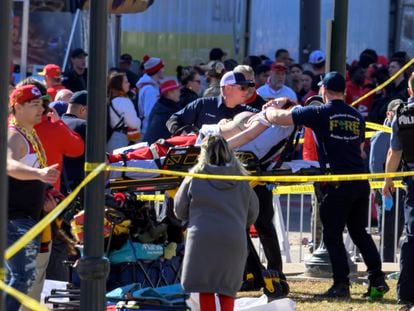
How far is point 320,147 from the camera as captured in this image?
967 cm

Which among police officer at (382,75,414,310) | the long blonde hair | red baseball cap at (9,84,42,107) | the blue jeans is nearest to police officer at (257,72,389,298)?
police officer at (382,75,414,310)

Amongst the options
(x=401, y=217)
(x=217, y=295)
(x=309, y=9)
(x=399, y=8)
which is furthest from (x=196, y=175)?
(x=399, y=8)

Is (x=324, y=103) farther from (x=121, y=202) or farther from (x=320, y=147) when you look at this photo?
(x=121, y=202)

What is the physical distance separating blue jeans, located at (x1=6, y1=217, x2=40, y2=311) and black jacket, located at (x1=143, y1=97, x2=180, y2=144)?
5827 millimetres

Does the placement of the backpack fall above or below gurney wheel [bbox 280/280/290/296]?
above

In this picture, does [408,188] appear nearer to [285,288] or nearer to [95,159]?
[285,288]

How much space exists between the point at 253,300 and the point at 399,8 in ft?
50.4

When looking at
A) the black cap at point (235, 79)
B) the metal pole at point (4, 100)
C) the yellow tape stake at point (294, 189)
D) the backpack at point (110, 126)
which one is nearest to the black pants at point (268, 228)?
the black cap at point (235, 79)

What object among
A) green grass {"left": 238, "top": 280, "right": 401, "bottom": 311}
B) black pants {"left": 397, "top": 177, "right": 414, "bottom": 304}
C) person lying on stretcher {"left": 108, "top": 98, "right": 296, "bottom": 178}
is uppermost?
person lying on stretcher {"left": 108, "top": 98, "right": 296, "bottom": 178}

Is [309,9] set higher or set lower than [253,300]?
higher

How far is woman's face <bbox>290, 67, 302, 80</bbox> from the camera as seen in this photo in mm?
18847

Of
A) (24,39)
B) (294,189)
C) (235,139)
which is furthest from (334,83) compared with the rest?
(24,39)

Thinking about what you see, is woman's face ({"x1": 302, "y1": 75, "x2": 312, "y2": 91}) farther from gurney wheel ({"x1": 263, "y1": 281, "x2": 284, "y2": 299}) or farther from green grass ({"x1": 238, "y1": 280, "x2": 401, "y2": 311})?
gurney wheel ({"x1": 263, "y1": 281, "x2": 284, "y2": 299})

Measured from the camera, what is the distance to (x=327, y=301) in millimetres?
9734
